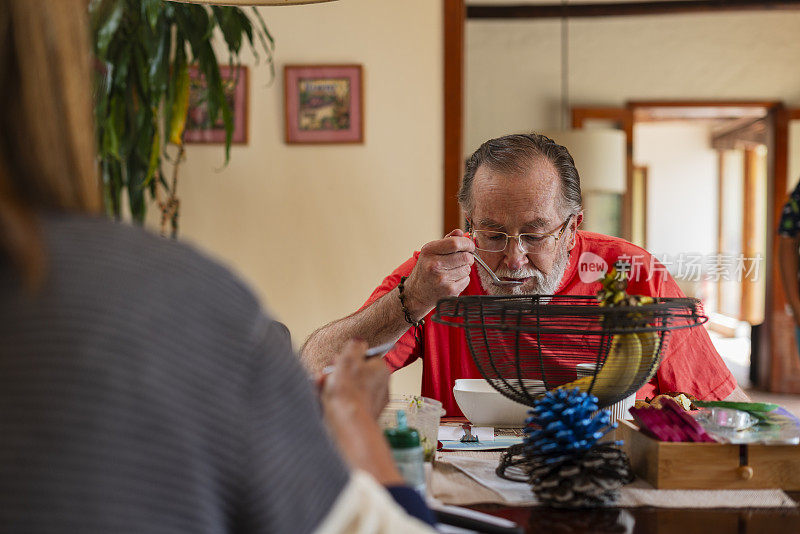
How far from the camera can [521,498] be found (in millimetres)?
1062

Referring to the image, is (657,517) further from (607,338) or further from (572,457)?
(607,338)

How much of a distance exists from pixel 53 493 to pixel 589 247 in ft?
5.84

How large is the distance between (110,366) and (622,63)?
5703 mm

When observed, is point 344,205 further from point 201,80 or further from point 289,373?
point 289,373

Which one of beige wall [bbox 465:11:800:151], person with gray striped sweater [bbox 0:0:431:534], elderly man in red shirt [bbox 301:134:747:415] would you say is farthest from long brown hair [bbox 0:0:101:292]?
beige wall [bbox 465:11:800:151]

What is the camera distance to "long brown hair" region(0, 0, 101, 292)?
0.52 metres

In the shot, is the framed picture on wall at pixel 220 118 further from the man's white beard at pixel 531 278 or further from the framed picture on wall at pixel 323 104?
the man's white beard at pixel 531 278

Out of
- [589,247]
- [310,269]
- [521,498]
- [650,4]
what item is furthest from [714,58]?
[521,498]

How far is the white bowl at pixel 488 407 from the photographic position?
142 cm

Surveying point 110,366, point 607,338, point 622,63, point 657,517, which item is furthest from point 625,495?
point 622,63

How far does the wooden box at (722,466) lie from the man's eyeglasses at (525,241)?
0.85 meters

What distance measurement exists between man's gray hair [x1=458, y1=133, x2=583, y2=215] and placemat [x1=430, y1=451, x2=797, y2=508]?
3.17ft

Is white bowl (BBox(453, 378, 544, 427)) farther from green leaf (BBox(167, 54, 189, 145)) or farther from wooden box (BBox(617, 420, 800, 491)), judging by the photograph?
green leaf (BBox(167, 54, 189, 145))

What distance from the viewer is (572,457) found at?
104 cm
